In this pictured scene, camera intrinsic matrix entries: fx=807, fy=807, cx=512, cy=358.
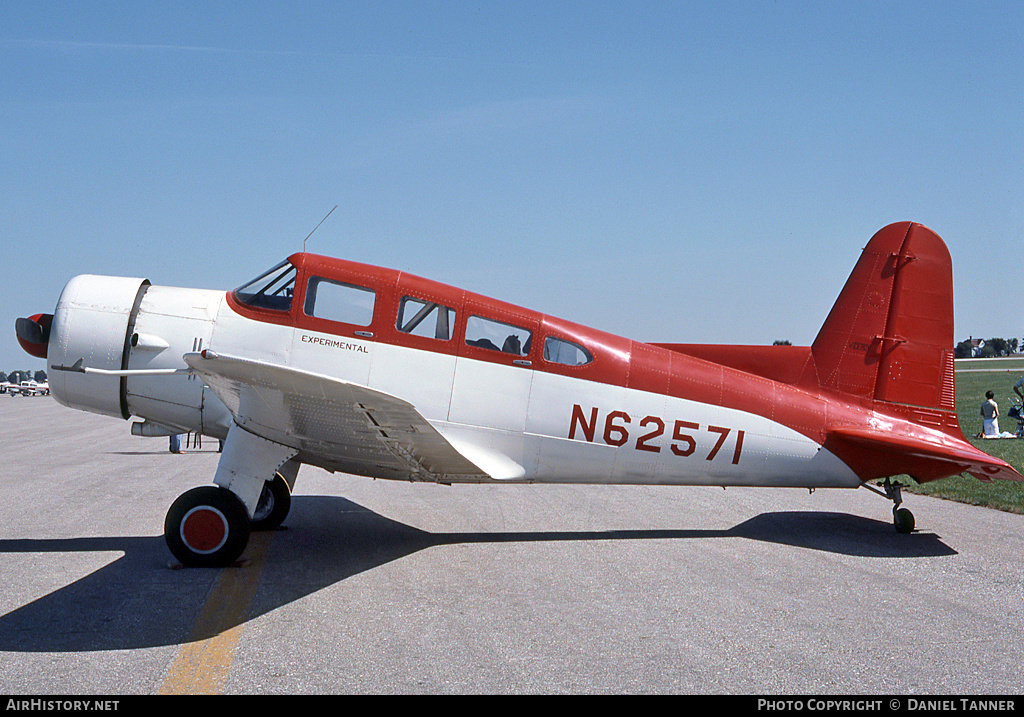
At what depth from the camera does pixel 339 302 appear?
270 inches

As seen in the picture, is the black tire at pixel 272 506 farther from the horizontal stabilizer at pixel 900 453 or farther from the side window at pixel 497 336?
the horizontal stabilizer at pixel 900 453

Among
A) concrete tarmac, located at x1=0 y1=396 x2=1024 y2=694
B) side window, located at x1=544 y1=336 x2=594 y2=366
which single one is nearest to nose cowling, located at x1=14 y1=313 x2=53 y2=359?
concrete tarmac, located at x1=0 y1=396 x2=1024 y2=694

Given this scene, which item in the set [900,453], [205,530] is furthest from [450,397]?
[900,453]

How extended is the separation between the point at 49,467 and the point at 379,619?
10.0 metres

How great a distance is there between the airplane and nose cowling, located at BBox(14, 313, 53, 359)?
20 millimetres

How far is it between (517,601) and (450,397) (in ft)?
6.80

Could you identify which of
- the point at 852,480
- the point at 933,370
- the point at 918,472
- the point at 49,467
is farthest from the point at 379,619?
the point at 49,467

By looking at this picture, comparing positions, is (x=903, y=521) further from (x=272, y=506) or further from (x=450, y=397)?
(x=272, y=506)

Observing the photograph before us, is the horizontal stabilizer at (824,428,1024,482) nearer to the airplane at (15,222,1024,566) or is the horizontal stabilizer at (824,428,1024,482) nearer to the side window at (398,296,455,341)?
the airplane at (15,222,1024,566)

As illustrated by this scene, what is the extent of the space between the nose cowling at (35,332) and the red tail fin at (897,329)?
7326 mm

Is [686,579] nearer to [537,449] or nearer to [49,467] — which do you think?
[537,449]

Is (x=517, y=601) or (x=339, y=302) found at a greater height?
(x=339, y=302)

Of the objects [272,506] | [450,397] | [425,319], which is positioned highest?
[425,319]

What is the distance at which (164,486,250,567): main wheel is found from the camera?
20.5ft
